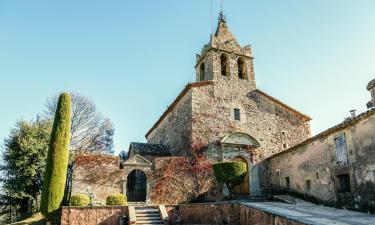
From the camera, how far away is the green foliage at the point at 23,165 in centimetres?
1792

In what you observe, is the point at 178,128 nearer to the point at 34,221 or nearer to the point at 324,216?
the point at 34,221

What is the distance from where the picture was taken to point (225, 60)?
23453 millimetres

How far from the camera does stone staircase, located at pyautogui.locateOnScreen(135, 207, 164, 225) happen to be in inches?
525

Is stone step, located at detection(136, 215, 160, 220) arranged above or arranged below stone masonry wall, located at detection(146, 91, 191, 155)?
below

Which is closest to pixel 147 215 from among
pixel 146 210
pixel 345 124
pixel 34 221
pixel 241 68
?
pixel 146 210

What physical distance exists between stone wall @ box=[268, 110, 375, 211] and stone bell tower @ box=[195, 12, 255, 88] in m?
6.95

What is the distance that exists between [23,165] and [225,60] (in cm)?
1575

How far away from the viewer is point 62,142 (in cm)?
1560

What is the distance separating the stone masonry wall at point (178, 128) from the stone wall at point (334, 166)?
255 inches

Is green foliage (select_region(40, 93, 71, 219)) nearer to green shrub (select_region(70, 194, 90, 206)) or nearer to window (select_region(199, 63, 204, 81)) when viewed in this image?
green shrub (select_region(70, 194, 90, 206))

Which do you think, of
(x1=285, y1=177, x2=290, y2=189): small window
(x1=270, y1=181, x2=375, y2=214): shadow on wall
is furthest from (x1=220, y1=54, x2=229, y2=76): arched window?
(x1=270, y1=181, x2=375, y2=214): shadow on wall

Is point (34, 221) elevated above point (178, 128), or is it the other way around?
point (178, 128)

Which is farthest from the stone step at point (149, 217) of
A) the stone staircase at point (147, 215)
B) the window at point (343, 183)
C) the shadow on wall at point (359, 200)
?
the window at point (343, 183)

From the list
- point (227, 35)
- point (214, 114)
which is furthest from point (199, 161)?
point (227, 35)
